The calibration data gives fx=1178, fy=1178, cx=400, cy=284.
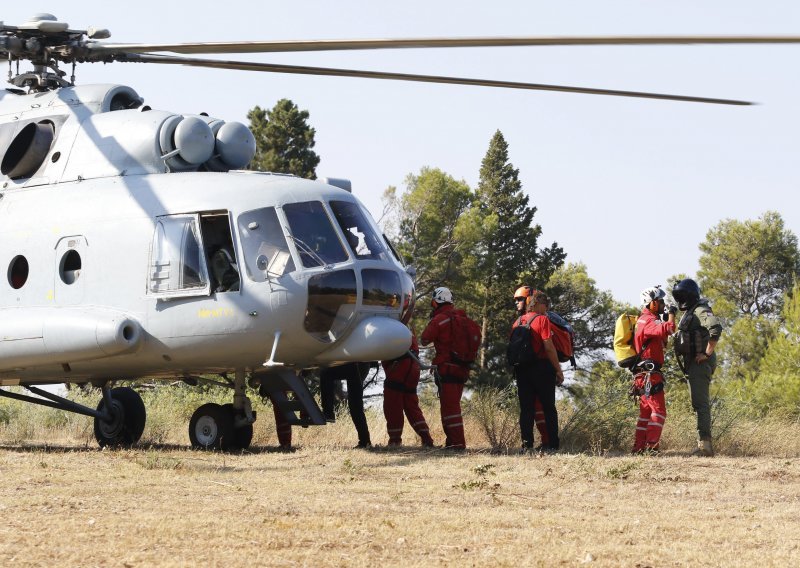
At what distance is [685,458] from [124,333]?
6.54 metres

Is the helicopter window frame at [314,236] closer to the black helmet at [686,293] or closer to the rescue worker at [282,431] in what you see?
the rescue worker at [282,431]

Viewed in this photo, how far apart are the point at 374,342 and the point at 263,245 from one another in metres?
1.62

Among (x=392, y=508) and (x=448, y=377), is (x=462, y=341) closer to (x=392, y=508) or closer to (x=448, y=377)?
(x=448, y=377)

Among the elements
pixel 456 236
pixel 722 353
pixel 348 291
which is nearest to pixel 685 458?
pixel 348 291

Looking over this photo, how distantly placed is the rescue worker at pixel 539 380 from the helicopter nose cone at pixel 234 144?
3.93 metres

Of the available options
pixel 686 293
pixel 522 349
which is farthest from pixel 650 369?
pixel 522 349

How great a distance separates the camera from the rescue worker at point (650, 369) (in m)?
14.2

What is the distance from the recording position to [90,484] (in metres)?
10.3

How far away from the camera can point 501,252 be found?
168ft

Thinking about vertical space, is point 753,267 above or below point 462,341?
above

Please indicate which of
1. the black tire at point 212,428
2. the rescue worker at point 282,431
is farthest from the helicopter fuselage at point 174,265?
the rescue worker at point 282,431

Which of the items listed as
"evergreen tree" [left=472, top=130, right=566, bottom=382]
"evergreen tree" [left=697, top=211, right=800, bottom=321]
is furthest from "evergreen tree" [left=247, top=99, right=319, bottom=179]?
"evergreen tree" [left=697, top=211, right=800, bottom=321]

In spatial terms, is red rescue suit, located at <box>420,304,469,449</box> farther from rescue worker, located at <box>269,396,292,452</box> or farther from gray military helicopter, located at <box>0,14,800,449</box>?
rescue worker, located at <box>269,396,292,452</box>

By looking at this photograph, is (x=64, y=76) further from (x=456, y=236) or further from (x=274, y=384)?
(x=456, y=236)
